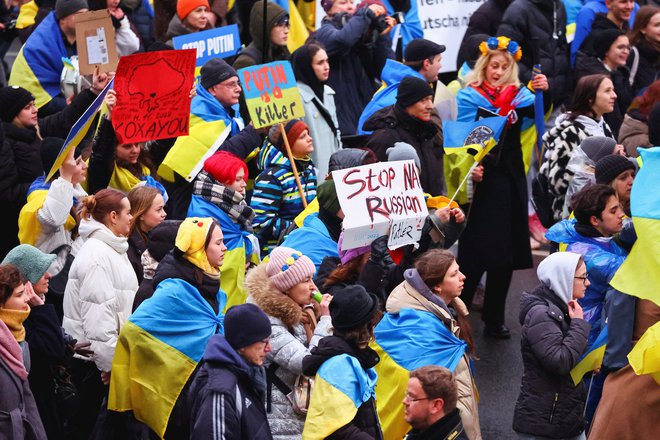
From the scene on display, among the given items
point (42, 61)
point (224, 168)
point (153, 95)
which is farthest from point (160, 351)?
point (42, 61)

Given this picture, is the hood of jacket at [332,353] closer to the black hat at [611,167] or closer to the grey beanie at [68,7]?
the black hat at [611,167]

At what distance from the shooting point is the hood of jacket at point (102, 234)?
332 inches

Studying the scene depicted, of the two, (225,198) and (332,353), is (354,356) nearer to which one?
(332,353)

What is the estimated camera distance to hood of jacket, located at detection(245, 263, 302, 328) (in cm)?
747

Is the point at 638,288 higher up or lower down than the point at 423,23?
higher up

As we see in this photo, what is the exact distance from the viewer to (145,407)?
26.3ft

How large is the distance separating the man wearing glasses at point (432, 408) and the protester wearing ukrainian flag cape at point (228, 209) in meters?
2.90

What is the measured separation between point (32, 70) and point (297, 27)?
11.0ft

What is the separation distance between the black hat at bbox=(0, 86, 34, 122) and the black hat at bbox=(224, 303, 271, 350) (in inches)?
144

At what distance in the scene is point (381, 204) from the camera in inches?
335

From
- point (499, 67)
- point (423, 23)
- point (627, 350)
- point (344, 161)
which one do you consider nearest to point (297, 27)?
point (423, 23)

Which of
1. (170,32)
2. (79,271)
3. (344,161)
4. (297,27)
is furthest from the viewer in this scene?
(297,27)

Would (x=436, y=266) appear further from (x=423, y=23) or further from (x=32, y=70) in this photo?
(x=423, y=23)

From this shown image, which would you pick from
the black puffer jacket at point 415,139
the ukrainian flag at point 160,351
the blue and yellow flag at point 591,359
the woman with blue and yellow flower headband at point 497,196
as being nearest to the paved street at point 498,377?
the woman with blue and yellow flower headband at point 497,196
